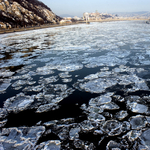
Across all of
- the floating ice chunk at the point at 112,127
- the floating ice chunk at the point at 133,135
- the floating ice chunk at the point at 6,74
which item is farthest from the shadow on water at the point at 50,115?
the floating ice chunk at the point at 6,74

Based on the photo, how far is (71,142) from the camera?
1.57m

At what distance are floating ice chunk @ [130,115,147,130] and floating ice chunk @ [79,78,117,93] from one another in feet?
3.24

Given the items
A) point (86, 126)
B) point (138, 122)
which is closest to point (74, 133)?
point (86, 126)

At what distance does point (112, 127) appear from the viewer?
5.78 feet

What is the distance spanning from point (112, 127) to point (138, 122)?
1.50ft

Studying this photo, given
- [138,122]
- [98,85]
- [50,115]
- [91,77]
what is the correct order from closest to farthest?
[138,122] → [50,115] → [98,85] → [91,77]

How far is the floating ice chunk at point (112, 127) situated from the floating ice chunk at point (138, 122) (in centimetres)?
22

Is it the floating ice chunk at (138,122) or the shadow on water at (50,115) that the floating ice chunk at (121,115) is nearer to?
the floating ice chunk at (138,122)

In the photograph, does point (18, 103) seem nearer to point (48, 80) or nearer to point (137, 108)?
point (48, 80)

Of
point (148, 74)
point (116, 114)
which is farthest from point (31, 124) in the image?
point (148, 74)

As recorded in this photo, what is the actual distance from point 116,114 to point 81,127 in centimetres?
71

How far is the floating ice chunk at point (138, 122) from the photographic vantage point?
1742mm

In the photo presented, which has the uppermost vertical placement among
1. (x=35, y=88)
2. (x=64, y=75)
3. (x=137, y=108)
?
(x=64, y=75)

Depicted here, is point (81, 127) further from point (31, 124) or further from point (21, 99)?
point (21, 99)
